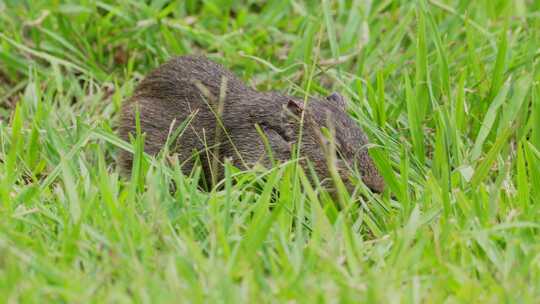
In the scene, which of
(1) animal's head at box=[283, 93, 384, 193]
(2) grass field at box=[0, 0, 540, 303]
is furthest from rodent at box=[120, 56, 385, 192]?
(2) grass field at box=[0, 0, 540, 303]

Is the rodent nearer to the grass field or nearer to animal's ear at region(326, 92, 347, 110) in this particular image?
animal's ear at region(326, 92, 347, 110)

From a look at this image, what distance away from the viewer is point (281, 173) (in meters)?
5.10

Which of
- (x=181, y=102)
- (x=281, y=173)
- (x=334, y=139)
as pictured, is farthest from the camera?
(x=181, y=102)

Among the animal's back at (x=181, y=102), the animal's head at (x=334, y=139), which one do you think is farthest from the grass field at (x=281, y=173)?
the animal's back at (x=181, y=102)

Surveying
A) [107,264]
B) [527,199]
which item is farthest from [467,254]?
[107,264]

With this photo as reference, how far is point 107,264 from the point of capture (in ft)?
13.6

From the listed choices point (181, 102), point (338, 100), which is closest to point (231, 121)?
point (181, 102)

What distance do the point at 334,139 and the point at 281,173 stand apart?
22.1 inches

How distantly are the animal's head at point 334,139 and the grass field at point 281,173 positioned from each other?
0.39 feet

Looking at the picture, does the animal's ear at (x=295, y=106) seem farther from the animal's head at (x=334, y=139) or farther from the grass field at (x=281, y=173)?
the grass field at (x=281, y=173)

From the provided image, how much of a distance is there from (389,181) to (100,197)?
146 cm

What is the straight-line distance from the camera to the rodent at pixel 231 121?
5.63m

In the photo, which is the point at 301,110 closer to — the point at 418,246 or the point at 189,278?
the point at 418,246

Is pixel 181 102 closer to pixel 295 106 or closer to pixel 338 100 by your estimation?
pixel 295 106
